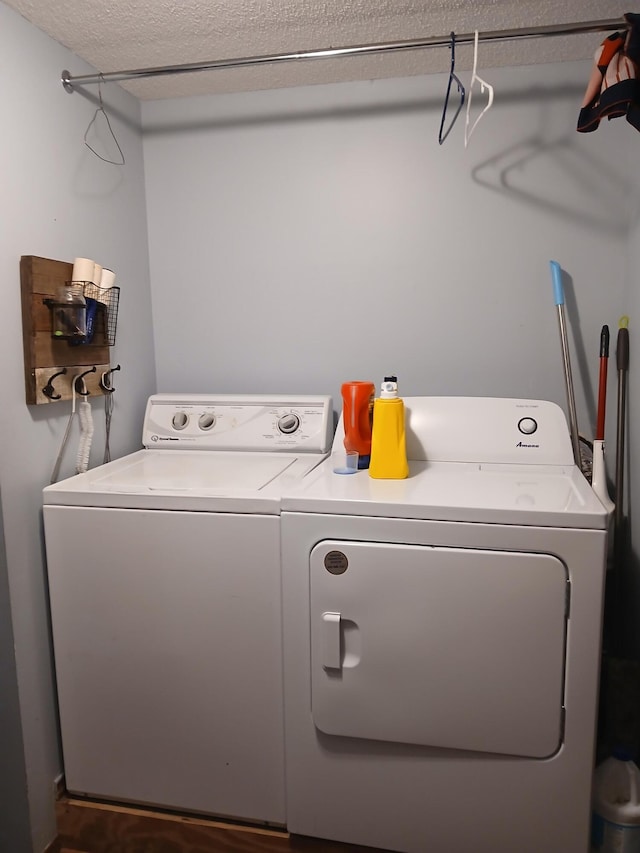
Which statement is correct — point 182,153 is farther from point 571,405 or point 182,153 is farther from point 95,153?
point 571,405

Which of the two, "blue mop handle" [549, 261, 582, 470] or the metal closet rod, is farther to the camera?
"blue mop handle" [549, 261, 582, 470]

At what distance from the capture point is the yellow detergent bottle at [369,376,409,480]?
163 cm

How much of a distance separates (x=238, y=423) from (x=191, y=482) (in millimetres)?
421

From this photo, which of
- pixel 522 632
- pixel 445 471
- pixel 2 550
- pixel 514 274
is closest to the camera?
pixel 522 632

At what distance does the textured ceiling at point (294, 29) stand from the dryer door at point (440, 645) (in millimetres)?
1397

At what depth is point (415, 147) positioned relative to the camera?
202 centimetres

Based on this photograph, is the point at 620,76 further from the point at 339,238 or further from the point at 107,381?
the point at 107,381

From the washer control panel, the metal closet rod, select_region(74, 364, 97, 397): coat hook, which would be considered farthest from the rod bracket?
the washer control panel

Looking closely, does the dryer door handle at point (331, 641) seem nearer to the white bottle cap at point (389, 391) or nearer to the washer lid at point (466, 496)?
the washer lid at point (466, 496)

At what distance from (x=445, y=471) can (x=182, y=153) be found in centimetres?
149

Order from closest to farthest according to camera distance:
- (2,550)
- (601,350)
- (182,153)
→ (2,550), (601,350), (182,153)

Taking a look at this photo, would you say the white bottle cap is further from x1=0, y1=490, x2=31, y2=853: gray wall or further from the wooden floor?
the wooden floor

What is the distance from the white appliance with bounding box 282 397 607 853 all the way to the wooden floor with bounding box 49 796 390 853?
0.08 meters

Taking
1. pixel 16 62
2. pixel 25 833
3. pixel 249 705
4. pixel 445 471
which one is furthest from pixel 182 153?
pixel 25 833
